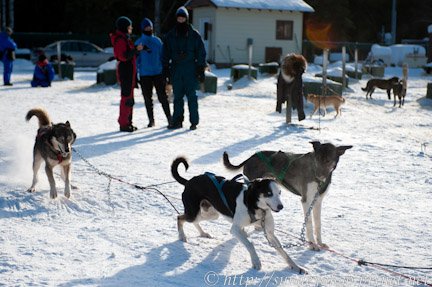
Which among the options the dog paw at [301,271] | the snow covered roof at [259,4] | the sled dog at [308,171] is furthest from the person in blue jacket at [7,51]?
the dog paw at [301,271]

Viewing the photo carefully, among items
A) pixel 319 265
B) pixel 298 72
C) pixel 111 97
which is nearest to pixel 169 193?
pixel 319 265

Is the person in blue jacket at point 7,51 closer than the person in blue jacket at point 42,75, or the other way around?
the person in blue jacket at point 7,51

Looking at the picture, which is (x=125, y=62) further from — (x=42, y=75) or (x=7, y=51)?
(x=7, y=51)

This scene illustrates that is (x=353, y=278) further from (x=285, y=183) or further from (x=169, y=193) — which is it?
(x=169, y=193)

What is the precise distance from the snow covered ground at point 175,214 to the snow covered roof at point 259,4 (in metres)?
18.5

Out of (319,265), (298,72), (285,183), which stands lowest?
(319,265)

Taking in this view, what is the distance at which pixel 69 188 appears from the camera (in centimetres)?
573

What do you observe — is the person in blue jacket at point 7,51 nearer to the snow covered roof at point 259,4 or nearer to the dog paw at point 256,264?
the snow covered roof at point 259,4

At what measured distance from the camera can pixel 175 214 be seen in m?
5.43

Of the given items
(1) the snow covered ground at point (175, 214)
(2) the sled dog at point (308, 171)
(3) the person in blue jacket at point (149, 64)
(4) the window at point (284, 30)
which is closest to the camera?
(1) the snow covered ground at point (175, 214)

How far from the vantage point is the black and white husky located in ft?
13.1

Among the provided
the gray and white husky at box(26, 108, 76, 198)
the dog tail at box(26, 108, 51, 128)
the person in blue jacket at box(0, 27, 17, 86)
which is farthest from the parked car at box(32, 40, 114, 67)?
the gray and white husky at box(26, 108, 76, 198)

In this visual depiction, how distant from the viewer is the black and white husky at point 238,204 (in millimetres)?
3996

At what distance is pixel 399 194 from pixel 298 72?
459 centimetres
